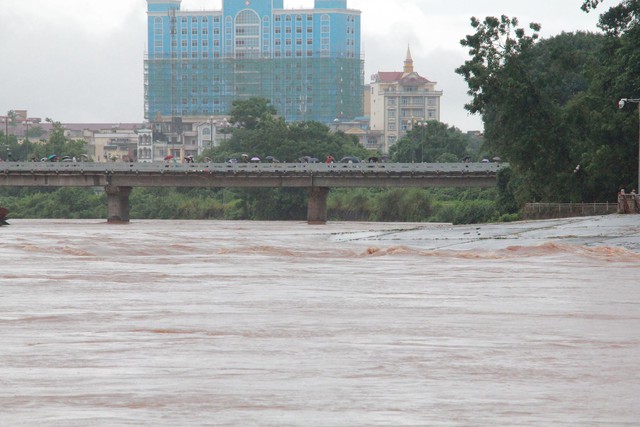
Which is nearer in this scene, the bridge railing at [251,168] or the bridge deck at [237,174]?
the bridge railing at [251,168]

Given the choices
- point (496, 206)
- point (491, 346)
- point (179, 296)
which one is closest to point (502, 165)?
point (496, 206)

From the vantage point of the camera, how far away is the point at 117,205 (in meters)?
127

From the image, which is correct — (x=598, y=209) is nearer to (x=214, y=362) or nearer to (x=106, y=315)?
(x=106, y=315)

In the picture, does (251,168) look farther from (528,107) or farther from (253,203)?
(528,107)

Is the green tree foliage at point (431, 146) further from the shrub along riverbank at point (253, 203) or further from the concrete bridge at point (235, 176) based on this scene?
the concrete bridge at point (235, 176)

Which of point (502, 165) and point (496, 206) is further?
point (502, 165)

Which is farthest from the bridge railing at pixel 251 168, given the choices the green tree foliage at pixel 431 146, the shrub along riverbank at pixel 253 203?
the green tree foliage at pixel 431 146

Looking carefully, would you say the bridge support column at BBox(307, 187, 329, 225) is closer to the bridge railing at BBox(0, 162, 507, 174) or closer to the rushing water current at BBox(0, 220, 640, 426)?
the bridge railing at BBox(0, 162, 507, 174)

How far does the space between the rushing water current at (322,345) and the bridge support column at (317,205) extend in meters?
79.6

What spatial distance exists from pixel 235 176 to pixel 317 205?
7.49 meters

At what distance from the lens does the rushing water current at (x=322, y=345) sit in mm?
16453

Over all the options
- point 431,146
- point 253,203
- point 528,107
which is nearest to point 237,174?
point 253,203

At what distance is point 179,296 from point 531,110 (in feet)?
193

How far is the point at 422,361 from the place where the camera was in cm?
2039
